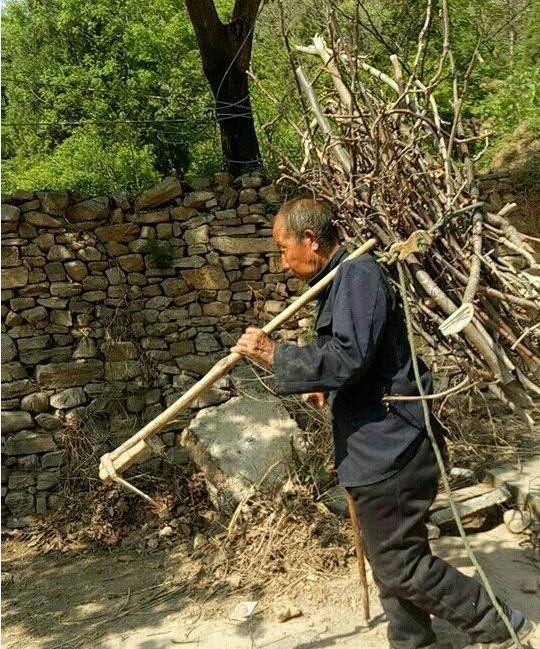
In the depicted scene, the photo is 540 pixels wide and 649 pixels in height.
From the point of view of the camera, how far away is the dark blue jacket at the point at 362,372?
2.30m

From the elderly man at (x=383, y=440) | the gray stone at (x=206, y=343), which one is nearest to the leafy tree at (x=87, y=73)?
the gray stone at (x=206, y=343)

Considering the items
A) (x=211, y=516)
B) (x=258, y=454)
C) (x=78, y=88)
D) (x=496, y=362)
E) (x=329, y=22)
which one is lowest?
(x=211, y=516)

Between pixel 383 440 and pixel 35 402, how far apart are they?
3836mm

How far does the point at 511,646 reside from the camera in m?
2.50

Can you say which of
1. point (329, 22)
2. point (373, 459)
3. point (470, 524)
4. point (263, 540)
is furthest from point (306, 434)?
point (329, 22)

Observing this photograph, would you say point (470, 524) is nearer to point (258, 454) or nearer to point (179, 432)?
point (258, 454)

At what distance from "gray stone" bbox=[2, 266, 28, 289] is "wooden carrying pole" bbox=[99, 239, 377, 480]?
315cm

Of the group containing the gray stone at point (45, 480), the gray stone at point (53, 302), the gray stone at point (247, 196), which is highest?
the gray stone at point (247, 196)

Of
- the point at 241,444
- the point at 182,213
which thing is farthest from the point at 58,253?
the point at 241,444

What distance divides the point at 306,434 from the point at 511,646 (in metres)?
2.19

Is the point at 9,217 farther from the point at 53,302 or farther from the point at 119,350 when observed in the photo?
the point at 119,350

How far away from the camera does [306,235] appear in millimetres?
2555

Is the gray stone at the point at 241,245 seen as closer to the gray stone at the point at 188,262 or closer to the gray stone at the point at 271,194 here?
the gray stone at the point at 188,262

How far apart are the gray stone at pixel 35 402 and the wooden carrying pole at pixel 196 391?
120 inches
